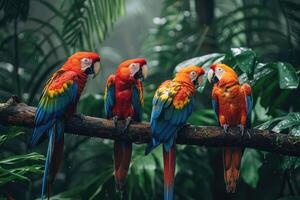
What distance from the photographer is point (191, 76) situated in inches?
84.0

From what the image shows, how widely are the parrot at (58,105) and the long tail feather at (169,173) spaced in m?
0.43

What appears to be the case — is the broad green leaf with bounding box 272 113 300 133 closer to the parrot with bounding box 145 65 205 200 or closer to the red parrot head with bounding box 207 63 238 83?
the red parrot head with bounding box 207 63 238 83

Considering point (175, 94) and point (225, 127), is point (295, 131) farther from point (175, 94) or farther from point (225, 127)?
point (175, 94)

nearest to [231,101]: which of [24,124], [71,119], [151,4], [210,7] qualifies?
[71,119]

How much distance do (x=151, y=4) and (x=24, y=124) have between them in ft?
19.1

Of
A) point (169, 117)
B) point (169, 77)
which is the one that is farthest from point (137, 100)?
point (169, 77)

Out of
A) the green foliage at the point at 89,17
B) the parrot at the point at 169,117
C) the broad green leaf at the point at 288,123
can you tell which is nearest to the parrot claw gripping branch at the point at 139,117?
the parrot at the point at 169,117

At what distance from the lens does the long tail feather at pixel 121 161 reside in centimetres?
212

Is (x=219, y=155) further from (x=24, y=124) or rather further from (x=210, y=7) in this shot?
(x=24, y=124)

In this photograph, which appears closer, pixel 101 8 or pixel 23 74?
pixel 101 8

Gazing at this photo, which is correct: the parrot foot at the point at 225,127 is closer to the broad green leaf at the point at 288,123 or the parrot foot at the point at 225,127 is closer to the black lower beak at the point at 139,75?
the broad green leaf at the point at 288,123

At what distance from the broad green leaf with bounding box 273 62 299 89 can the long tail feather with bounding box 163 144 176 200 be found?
53cm

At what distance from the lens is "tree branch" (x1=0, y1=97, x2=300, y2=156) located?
1.92 meters

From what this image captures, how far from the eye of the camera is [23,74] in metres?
4.25
